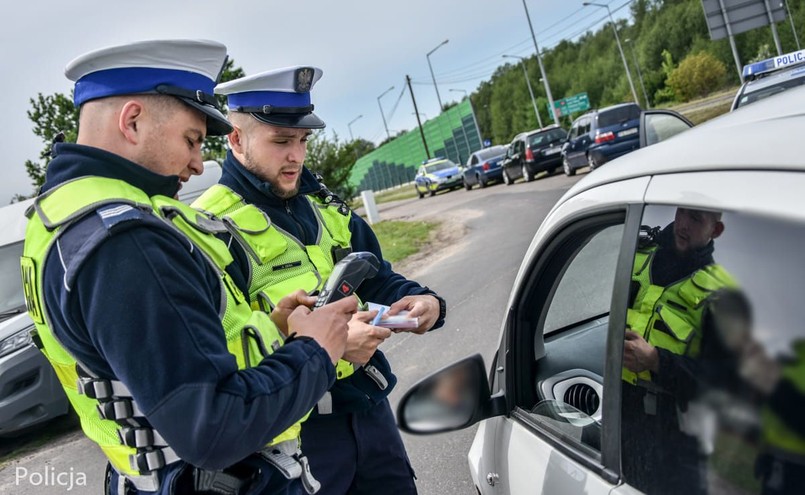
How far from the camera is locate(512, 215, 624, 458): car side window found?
1633 millimetres

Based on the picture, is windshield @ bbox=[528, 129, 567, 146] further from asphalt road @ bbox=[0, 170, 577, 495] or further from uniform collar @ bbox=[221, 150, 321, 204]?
uniform collar @ bbox=[221, 150, 321, 204]

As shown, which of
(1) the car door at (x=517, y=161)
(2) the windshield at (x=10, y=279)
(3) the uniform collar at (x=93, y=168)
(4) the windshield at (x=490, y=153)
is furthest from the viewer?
(4) the windshield at (x=490, y=153)

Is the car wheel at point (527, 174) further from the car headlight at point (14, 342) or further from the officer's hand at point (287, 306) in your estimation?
the officer's hand at point (287, 306)

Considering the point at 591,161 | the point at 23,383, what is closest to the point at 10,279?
→ the point at 23,383

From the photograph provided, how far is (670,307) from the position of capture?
1284mm

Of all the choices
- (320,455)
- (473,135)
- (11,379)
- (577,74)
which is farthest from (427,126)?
(320,455)

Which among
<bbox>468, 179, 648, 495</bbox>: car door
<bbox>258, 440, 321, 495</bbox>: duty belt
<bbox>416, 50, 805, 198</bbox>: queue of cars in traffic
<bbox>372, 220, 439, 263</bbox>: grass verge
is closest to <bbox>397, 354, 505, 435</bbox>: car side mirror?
<bbox>468, 179, 648, 495</bbox>: car door

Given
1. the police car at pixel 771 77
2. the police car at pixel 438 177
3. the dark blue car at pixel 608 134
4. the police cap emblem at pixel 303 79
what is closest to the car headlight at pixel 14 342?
the police cap emblem at pixel 303 79

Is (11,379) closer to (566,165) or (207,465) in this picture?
(207,465)

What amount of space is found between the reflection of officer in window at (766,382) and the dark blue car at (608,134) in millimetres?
16030

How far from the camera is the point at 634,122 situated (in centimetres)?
1692

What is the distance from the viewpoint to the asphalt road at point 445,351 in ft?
13.8

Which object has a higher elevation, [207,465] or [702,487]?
[207,465]

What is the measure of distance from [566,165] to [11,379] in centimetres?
1589
